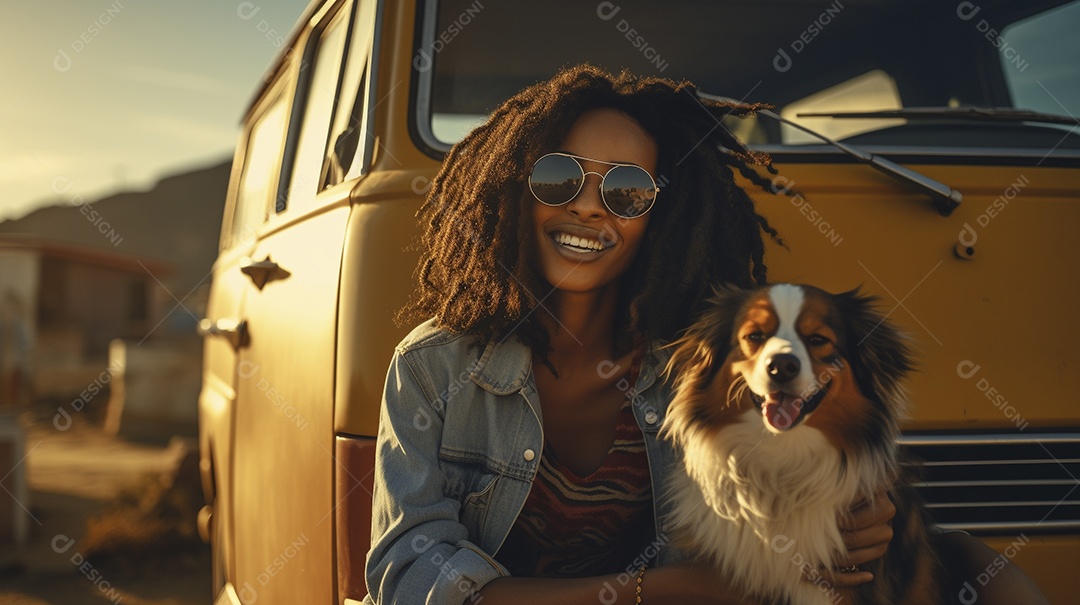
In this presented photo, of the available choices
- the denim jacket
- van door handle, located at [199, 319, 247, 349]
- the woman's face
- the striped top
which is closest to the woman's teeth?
the woman's face

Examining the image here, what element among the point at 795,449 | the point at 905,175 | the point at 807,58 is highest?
the point at 807,58

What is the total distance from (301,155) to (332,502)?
5.55 feet

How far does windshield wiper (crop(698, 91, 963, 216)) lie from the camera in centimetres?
243

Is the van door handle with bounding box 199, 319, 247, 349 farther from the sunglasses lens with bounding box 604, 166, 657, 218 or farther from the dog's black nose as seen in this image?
the dog's black nose

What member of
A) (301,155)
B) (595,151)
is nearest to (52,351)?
(301,155)

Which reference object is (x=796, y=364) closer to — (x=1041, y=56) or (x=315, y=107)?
(x=1041, y=56)

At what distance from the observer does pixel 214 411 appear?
16.8 feet

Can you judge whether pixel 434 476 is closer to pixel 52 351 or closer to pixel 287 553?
pixel 287 553

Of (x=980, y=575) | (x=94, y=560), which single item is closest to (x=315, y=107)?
(x=980, y=575)

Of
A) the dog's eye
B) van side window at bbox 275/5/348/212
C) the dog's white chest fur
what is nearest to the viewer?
the dog's eye

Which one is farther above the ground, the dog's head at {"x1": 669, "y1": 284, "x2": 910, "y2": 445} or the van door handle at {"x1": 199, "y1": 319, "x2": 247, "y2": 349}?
the dog's head at {"x1": 669, "y1": 284, "x2": 910, "y2": 445}

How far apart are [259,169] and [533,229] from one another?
10.6 ft

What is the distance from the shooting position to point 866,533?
2.15 m

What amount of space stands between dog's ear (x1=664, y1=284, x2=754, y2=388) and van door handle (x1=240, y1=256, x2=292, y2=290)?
1473 millimetres
